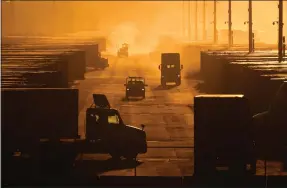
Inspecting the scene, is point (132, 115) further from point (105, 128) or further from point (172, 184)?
point (172, 184)

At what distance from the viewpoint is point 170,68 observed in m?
88.9

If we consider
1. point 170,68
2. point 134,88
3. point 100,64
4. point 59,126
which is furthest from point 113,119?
point 100,64

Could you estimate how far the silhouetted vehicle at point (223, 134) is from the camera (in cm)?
3188

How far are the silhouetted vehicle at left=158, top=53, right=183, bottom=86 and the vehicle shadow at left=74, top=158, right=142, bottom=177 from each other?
52420 mm

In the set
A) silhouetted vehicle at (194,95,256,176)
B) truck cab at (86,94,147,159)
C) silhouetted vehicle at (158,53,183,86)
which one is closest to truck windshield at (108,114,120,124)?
truck cab at (86,94,147,159)

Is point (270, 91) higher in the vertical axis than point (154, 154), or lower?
higher

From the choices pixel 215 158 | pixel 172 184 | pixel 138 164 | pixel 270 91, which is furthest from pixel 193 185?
pixel 270 91

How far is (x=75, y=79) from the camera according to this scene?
317 ft

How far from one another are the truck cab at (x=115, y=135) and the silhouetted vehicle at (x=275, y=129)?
5.70 m

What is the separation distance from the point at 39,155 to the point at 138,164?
4548 millimetres

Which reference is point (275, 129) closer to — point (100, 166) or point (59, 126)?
point (100, 166)

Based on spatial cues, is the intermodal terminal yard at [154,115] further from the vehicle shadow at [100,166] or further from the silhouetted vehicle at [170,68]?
the silhouetted vehicle at [170,68]

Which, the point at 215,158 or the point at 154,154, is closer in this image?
the point at 215,158

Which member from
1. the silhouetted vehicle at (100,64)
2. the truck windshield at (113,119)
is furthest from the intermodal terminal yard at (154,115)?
the silhouetted vehicle at (100,64)
